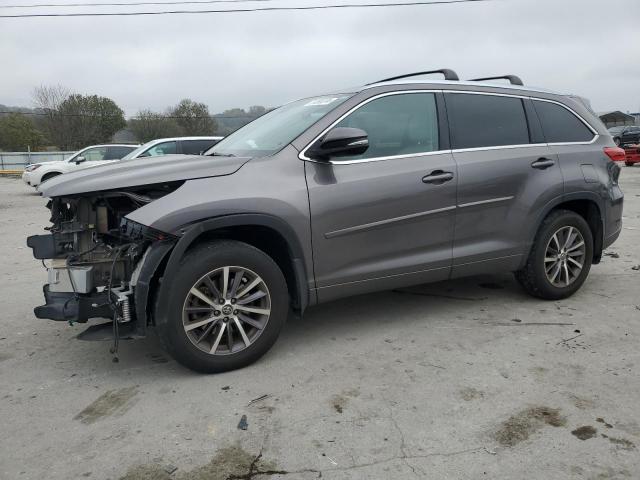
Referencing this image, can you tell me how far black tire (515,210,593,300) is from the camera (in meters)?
4.60

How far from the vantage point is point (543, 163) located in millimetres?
4523

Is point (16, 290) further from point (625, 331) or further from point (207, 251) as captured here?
point (625, 331)

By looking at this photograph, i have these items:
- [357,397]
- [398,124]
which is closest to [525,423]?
[357,397]

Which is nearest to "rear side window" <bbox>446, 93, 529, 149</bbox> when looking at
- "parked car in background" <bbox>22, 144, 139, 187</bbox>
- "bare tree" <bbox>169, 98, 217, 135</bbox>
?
"parked car in background" <bbox>22, 144, 139, 187</bbox>

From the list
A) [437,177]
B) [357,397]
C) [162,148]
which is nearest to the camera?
[357,397]

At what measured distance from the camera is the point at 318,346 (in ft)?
13.0

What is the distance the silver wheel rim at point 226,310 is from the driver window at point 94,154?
15483mm

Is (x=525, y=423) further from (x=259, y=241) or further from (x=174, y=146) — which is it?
(x=174, y=146)

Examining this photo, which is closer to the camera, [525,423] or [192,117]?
[525,423]

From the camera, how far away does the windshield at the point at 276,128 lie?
387 centimetres

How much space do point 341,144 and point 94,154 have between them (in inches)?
631

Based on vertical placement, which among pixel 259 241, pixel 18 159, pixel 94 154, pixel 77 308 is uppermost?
pixel 18 159

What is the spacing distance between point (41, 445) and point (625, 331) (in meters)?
4.01

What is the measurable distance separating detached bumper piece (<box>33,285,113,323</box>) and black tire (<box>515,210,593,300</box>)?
3.39 metres
